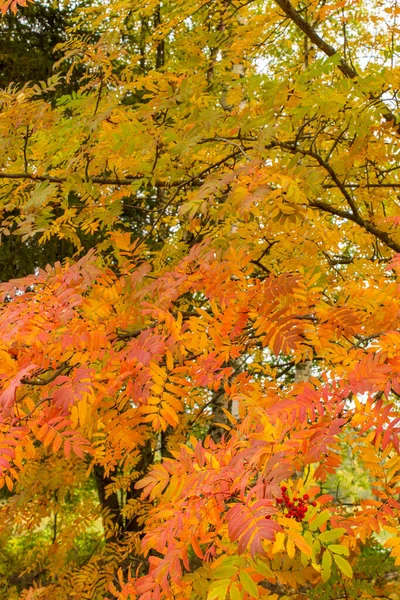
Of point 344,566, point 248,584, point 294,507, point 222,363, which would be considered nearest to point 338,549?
point 344,566

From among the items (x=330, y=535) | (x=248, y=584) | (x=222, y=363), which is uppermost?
(x=222, y=363)

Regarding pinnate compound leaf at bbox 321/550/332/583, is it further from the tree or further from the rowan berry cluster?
the rowan berry cluster

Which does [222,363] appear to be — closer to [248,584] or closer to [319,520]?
[319,520]

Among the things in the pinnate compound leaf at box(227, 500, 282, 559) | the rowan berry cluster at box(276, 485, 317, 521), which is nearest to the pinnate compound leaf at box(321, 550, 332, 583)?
the rowan berry cluster at box(276, 485, 317, 521)

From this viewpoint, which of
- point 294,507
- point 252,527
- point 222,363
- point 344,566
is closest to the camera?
point 252,527

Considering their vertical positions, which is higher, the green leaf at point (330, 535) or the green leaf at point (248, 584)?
the green leaf at point (330, 535)

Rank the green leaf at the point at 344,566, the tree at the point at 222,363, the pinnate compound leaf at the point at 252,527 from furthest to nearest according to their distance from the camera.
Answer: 1. the tree at the point at 222,363
2. the green leaf at the point at 344,566
3. the pinnate compound leaf at the point at 252,527

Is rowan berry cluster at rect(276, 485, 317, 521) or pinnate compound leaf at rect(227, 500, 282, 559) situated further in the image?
rowan berry cluster at rect(276, 485, 317, 521)

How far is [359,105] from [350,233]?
1035 millimetres

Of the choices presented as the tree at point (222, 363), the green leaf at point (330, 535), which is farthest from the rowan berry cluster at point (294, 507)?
the green leaf at point (330, 535)

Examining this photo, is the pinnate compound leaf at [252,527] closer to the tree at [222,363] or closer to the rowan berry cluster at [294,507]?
the tree at [222,363]

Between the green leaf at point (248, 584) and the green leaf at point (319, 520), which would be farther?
the green leaf at point (319, 520)

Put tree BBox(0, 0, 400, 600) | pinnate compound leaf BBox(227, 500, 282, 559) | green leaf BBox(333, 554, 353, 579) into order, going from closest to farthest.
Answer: pinnate compound leaf BBox(227, 500, 282, 559)
green leaf BBox(333, 554, 353, 579)
tree BBox(0, 0, 400, 600)

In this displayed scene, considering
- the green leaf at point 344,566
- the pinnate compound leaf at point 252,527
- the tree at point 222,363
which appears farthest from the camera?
the tree at point 222,363
